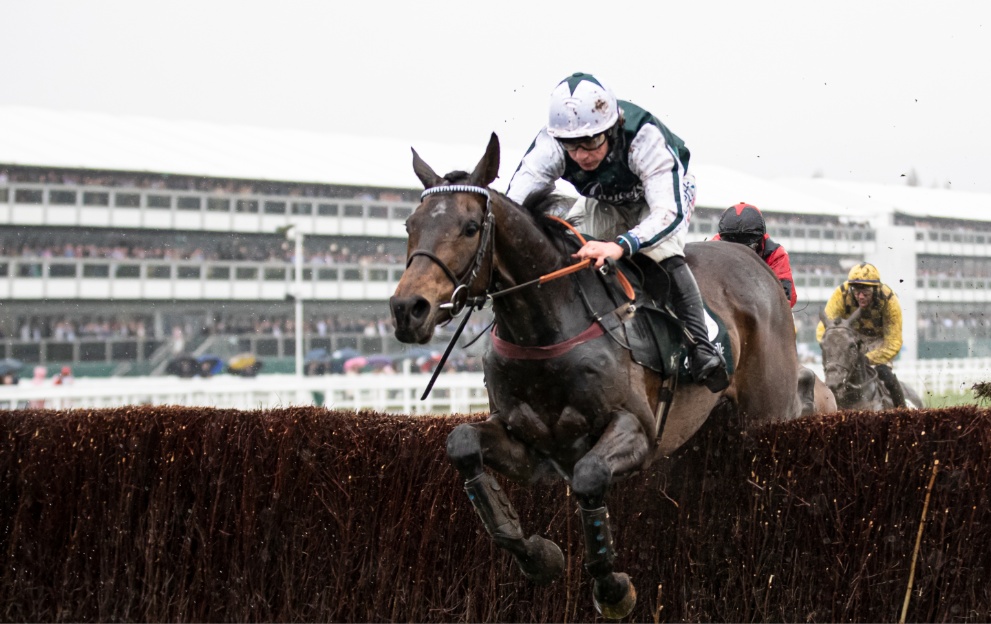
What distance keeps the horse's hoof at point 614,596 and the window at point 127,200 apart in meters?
37.7

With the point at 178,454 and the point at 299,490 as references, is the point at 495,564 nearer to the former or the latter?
the point at 299,490

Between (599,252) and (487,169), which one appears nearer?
(487,169)

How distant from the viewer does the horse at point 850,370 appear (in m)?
10.6

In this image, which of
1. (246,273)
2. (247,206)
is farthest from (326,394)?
(247,206)

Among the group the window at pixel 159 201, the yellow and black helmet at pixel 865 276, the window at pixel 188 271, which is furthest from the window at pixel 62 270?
the yellow and black helmet at pixel 865 276

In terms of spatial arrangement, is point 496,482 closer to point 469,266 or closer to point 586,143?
point 469,266

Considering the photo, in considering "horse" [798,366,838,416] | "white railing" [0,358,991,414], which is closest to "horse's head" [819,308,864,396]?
"horse" [798,366,838,416]

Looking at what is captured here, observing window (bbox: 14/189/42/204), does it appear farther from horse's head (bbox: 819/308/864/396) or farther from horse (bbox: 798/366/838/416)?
horse (bbox: 798/366/838/416)

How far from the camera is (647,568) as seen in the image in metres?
5.70

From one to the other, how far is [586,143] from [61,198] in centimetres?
3692

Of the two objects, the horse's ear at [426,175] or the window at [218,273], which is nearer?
the horse's ear at [426,175]

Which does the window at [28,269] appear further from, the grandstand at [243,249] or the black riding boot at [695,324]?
the black riding boot at [695,324]

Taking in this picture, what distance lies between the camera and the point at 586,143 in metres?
4.75

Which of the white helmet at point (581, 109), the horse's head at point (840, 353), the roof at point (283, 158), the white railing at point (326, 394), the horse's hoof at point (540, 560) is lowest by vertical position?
the white railing at point (326, 394)
